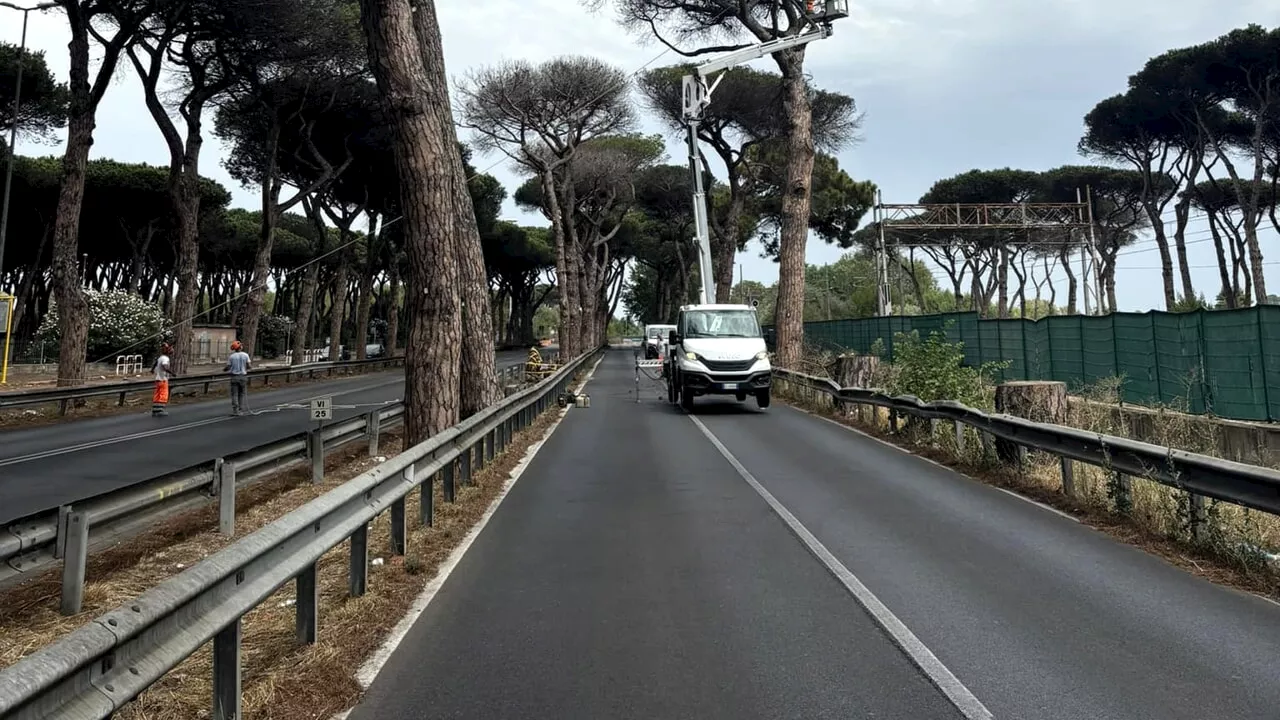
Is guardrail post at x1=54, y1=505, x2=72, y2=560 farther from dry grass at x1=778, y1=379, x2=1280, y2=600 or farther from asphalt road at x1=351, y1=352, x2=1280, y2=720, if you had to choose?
dry grass at x1=778, y1=379, x2=1280, y2=600

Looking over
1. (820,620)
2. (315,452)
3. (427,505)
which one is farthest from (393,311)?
(820,620)

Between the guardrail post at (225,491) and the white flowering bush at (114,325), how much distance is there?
104 feet

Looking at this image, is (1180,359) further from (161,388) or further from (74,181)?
(74,181)

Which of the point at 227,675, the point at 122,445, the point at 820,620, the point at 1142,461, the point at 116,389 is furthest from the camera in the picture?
the point at 116,389

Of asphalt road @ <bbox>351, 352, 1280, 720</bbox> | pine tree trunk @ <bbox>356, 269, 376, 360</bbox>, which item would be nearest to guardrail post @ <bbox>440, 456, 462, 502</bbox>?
asphalt road @ <bbox>351, 352, 1280, 720</bbox>

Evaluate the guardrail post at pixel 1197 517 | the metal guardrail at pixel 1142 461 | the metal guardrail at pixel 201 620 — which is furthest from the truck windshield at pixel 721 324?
the metal guardrail at pixel 201 620

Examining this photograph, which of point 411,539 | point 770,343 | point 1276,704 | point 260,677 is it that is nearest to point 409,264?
point 411,539

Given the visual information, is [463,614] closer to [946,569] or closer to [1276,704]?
[946,569]

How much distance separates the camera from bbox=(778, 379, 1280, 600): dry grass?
5.82 meters

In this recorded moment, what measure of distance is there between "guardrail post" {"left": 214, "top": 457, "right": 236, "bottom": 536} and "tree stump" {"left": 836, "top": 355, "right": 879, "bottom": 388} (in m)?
13.5

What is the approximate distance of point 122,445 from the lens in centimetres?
1366

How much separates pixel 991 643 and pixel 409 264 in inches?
297

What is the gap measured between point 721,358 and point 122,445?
11.2 meters

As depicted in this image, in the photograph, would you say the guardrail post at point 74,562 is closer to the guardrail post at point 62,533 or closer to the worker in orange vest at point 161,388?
the guardrail post at point 62,533
